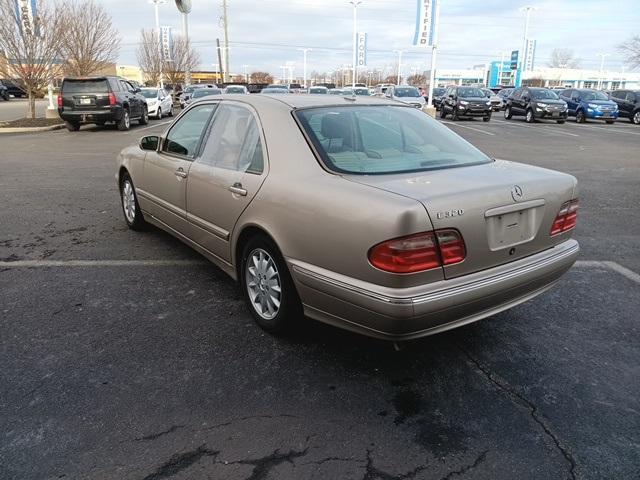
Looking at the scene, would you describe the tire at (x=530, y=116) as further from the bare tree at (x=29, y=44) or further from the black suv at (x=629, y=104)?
the bare tree at (x=29, y=44)

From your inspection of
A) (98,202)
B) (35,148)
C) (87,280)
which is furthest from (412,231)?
(35,148)

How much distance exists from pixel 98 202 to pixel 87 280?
132 inches

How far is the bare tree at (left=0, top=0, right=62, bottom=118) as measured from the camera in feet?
60.4

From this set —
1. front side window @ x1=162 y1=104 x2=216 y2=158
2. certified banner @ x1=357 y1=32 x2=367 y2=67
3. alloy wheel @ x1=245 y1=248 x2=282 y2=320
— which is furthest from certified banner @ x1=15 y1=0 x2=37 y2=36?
certified banner @ x1=357 y1=32 x2=367 y2=67

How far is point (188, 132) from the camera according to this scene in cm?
451

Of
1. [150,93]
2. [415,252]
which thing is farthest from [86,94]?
[415,252]

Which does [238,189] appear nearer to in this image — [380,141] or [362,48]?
[380,141]

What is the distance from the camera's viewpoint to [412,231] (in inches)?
99.5

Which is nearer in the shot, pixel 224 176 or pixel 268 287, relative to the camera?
pixel 268 287

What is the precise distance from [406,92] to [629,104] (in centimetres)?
1222

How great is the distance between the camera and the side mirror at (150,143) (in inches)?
200

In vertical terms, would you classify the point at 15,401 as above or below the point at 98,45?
below

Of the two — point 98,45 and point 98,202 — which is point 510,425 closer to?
point 98,202

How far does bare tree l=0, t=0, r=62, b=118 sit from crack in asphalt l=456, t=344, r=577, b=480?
20.7 meters
